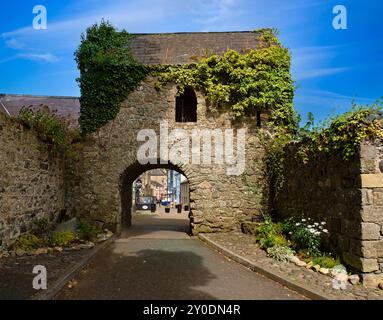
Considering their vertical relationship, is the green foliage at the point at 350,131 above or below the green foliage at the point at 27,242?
above

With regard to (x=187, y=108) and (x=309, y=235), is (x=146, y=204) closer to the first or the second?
(x=187, y=108)

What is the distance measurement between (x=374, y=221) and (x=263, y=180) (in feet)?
17.0

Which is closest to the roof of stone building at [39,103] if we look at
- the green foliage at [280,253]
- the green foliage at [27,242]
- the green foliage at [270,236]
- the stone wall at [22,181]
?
the stone wall at [22,181]

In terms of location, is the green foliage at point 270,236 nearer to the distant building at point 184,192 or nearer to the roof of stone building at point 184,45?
the roof of stone building at point 184,45

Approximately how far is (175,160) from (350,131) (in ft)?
19.1

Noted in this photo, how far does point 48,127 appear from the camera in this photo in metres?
9.04

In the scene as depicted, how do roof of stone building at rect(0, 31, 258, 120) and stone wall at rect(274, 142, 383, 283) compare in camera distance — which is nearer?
stone wall at rect(274, 142, 383, 283)

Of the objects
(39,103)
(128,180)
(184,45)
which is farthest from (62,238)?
(39,103)

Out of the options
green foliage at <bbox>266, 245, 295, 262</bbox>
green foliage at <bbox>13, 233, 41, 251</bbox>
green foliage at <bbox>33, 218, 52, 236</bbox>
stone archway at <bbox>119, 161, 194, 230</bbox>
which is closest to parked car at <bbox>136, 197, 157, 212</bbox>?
stone archway at <bbox>119, 161, 194, 230</bbox>

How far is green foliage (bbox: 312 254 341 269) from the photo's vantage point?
6.12 m

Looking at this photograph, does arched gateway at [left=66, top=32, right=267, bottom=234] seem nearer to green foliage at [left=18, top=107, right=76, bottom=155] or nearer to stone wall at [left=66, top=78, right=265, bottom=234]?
stone wall at [left=66, top=78, right=265, bottom=234]

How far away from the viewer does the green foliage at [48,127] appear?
838 centimetres

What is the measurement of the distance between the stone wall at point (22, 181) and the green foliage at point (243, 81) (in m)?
4.39
